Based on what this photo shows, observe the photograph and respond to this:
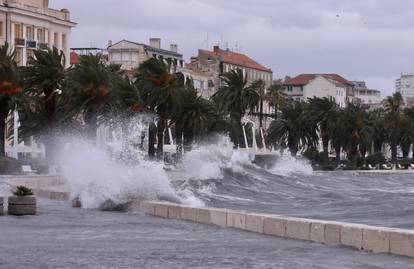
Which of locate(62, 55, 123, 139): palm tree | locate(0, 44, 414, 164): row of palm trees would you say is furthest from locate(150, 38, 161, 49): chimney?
locate(62, 55, 123, 139): palm tree

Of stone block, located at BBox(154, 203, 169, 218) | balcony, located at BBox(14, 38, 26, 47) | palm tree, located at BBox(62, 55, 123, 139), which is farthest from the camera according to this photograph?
balcony, located at BBox(14, 38, 26, 47)

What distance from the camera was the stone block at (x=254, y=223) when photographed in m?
20.3

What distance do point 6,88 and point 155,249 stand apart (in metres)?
38.4

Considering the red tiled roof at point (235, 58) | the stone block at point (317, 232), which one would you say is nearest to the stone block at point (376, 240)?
the stone block at point (317, 232)

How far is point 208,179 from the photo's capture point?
5334cm

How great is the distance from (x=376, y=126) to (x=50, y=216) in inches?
4038

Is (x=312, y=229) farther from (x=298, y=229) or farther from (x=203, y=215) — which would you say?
(x=203, y=215)

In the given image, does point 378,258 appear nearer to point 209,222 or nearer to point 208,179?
point 209,222

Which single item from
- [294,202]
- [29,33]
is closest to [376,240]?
[294,202]

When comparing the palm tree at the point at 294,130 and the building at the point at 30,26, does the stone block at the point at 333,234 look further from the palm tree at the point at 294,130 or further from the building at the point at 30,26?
the palm tree at the point at 294,130

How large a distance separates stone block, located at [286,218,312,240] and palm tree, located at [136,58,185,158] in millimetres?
50166

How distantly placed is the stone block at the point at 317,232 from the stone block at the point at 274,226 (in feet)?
3.14

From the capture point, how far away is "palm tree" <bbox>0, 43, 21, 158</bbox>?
178 ft

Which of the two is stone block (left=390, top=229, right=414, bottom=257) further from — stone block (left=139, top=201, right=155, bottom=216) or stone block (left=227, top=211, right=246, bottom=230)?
stone block (left=139, top=201, right=155, bottom=216)
